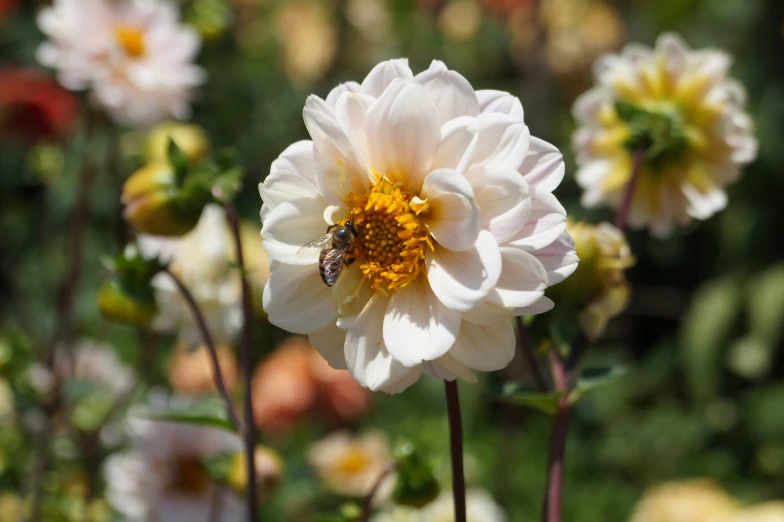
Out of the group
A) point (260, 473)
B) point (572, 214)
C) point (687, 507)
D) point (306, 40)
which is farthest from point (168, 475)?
point (306, 40)

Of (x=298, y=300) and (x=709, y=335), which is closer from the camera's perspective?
(x=298, y=300)

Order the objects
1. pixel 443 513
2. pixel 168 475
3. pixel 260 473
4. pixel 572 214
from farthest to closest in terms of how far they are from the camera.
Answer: pixel 572 214, pixel 443 513, pixel 168 475, pixel 260 473

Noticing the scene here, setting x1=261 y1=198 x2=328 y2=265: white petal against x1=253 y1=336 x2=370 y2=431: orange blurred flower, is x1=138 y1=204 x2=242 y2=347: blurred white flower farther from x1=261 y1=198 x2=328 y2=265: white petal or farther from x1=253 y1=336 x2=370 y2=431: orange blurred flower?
x1=253 y1=336 x2=370 y2=431: orange blurred flower

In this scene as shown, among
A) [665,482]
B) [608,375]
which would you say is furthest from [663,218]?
[665,482]

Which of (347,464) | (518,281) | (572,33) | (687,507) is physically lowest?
(687,507)

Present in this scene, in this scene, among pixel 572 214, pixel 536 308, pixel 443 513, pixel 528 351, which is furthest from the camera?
pixel 572 214

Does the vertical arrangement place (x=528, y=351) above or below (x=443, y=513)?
above

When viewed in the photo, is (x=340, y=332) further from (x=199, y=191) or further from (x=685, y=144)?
(x=685, y=144)

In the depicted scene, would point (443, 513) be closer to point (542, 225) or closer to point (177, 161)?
point (177, 161)
